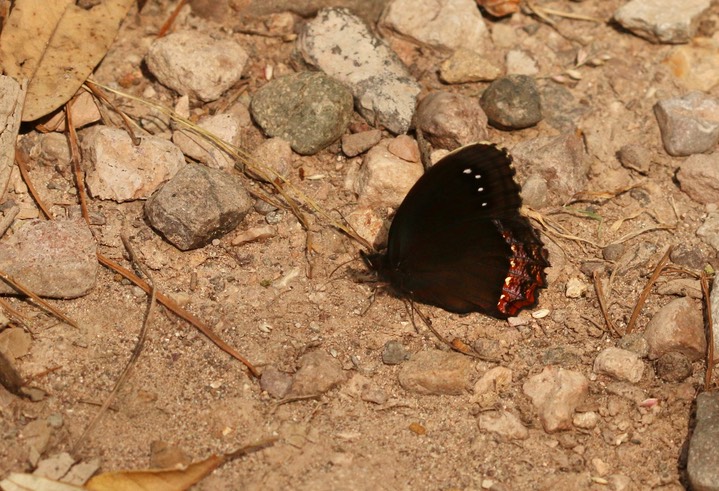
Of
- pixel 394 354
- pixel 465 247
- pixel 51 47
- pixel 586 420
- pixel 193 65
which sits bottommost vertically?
pixel 586 420

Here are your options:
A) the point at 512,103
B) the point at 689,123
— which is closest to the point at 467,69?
the point at 512,103

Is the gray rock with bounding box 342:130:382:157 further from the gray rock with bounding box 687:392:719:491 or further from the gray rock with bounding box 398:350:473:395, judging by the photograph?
the gray rock with bounding box 687:392:719:491

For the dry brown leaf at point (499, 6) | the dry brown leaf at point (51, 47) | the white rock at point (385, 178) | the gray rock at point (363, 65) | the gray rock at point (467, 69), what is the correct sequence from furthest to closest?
the dry brown leaf at point (499, 6) → the gray rock at point (467, 69) → the gray rock at point (363, 65) → the white rock at point (385, 178) → the dry brown leaf at point (51, 47)

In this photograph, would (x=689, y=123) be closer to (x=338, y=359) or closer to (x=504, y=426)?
Answer: (x=504, y=426)

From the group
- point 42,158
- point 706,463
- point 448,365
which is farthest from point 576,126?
point 42,158

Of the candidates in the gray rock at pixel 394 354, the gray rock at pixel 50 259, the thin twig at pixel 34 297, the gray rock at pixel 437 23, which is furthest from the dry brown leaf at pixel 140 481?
the gray rock at pixel 437 23

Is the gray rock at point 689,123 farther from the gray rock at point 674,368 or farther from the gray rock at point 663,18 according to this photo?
the gray rock at point 674,368
